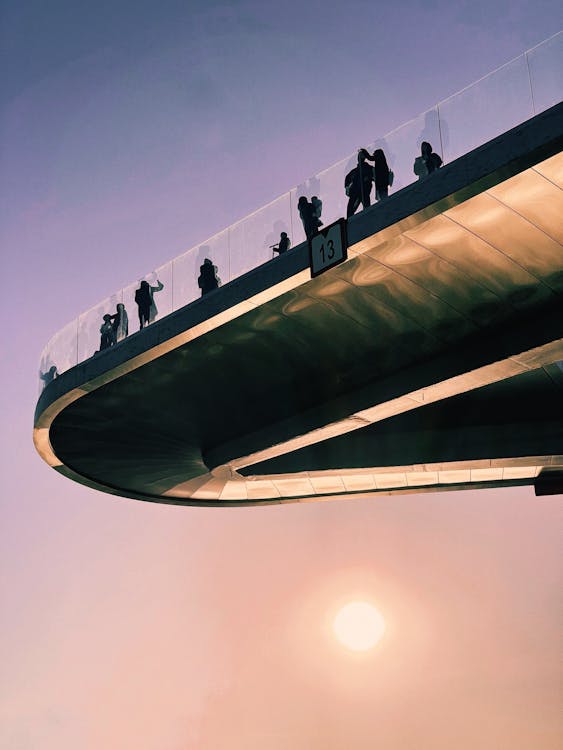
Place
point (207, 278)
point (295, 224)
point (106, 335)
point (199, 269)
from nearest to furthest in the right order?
point (295, 224)
point (207, 278)
point (199, 269)
point (106, 335)

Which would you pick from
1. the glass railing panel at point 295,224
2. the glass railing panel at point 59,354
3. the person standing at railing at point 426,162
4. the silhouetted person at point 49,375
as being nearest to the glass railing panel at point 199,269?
the glass railing panel at point 295,224

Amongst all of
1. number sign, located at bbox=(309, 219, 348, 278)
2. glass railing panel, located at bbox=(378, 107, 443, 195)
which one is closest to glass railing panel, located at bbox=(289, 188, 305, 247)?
number sign, located at bbox=(309, 219, 348, 278)

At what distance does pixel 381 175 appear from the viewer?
750 inches

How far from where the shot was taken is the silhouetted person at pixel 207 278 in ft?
71.8

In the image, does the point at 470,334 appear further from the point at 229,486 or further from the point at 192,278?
the point at 229,486

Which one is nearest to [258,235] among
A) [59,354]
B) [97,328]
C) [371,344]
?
[371,344]

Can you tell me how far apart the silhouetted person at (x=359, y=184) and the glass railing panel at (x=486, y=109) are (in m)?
1.79

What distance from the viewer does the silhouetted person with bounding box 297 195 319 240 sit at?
20094 millimetres

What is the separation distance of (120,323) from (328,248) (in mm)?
6893

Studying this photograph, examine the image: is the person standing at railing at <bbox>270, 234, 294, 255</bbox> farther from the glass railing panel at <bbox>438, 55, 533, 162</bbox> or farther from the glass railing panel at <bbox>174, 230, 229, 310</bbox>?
the glass railing panel at <bbox>438, 55, 533, 162</bbox>

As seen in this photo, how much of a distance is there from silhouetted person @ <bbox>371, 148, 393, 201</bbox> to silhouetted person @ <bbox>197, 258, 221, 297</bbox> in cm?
462

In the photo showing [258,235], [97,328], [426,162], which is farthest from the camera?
[97,328]

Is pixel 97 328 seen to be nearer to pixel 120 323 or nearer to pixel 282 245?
pixel 120 323

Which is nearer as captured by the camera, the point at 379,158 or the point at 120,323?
the point at 379,158
